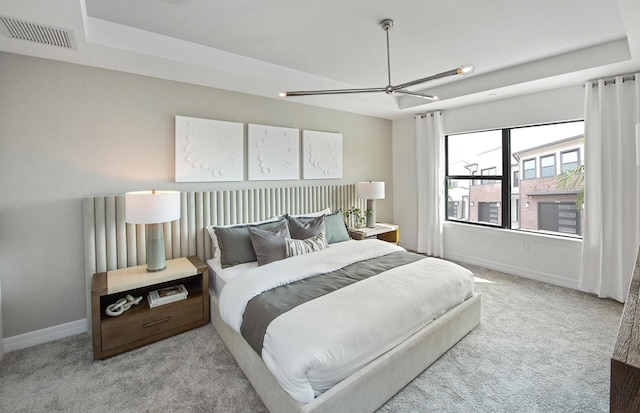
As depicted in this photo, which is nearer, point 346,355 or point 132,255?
point 346,355

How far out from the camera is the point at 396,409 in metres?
1.92

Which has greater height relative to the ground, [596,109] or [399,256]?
[596,109]

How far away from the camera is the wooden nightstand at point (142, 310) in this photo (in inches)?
95.1

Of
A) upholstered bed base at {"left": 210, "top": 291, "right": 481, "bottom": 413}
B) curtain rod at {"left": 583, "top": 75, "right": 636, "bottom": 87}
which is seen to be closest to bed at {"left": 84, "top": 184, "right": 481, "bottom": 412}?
upholstered bed base at {"left": 210, "top": 291, "right": 481, "bottom": 413}

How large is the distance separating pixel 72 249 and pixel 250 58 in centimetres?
246

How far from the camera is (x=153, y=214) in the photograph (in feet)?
8.61

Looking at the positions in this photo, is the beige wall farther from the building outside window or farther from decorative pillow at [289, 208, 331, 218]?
the building outside window

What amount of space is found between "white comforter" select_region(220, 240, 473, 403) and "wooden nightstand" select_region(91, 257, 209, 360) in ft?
1.80

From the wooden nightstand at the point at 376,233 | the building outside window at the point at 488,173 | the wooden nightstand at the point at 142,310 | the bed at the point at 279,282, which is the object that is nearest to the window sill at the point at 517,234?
the building outside window at the point at 488,173

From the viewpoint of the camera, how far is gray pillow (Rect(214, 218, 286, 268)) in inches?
120

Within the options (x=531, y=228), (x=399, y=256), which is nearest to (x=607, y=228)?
(x=531, y=228)

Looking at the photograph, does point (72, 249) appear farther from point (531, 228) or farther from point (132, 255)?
point (531, 228)

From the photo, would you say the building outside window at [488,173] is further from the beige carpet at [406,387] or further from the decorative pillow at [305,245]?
the decorative pillow at [305,245]

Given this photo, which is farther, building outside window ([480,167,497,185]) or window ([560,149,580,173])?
building outside window ([480,167,497,185])
